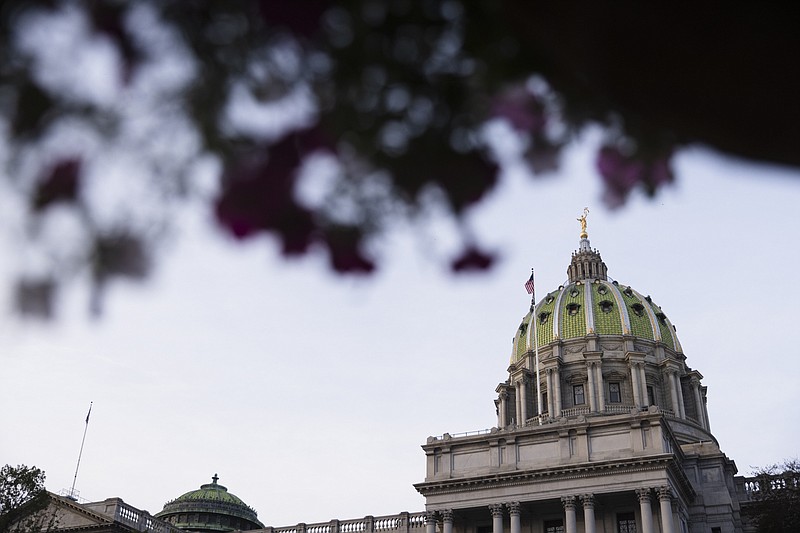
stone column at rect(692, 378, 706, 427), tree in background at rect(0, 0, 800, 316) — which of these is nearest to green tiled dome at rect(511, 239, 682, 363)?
stone column at rect(692, 378, 706, 427)

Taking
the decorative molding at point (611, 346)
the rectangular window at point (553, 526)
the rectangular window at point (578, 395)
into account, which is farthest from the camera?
the decorative molding at point (611, 346)

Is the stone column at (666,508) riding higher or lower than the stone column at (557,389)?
lower

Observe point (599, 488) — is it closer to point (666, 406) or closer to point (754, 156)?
point (666, 406)

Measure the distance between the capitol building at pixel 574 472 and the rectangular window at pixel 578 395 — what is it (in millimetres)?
110

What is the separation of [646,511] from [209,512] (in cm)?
4591

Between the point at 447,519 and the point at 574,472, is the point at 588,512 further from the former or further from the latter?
the point at 447,519

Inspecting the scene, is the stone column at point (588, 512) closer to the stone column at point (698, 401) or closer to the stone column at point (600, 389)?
the stone column at point (600, 389)

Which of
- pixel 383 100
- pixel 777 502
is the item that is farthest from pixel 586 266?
pixel 383 100

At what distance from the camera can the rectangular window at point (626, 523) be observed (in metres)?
51.3

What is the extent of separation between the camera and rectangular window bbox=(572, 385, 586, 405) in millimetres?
82312

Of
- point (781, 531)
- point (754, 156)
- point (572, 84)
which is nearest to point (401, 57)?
point (572, 84)

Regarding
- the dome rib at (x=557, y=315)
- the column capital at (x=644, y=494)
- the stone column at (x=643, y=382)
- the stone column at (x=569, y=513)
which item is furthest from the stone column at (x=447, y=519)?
the dome rib at (x=557, y=315)

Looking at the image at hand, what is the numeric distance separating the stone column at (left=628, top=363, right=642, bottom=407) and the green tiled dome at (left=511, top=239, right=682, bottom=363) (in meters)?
5.34

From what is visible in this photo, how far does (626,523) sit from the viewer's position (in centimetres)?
5153
